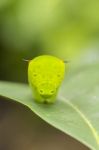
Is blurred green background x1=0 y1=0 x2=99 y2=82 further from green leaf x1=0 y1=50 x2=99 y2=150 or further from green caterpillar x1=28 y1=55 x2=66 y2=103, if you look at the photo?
green caterpillar x1=28 y1=55 x2=66 y2=103

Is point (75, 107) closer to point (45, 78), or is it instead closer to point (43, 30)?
point (45, 78)

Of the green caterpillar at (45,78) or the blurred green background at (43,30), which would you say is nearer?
the green caterpillar at (45,78)

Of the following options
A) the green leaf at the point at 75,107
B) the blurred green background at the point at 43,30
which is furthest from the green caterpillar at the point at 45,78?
the blurred green background at the point at 43,30

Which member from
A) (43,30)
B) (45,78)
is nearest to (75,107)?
(45,78)

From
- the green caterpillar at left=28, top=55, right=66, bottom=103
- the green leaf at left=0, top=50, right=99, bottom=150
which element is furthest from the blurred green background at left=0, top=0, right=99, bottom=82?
the green caterpillar at left=28, top=55, right=66, bottom=103

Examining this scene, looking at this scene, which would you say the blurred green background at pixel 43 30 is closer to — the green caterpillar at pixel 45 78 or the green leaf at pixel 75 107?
the green leaf at pixel 75 107

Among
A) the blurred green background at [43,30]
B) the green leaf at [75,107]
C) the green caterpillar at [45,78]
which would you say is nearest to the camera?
the green leaf at [75,107]
